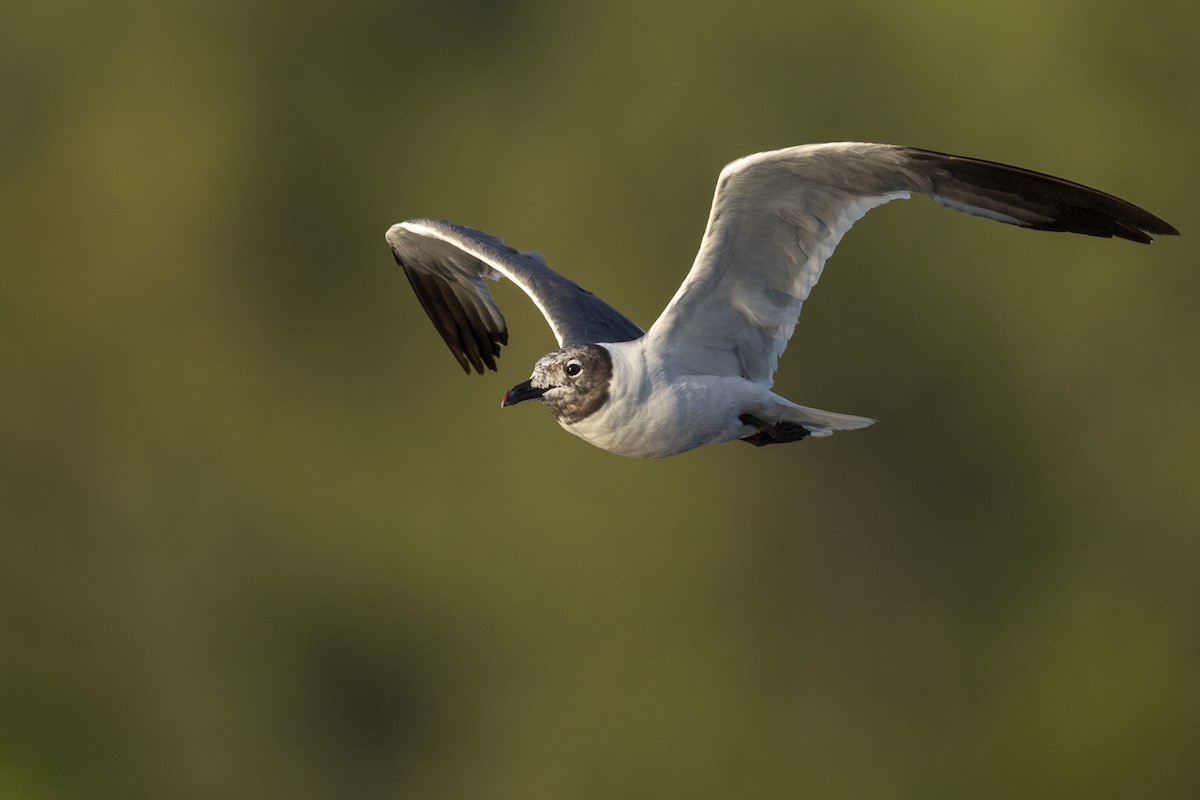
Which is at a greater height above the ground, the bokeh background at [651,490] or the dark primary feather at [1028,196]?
the dark primary feather at [1028,196]

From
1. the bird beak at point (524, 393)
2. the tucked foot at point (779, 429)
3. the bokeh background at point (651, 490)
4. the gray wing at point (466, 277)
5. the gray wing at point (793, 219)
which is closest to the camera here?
the gray wing at point (793, 219)

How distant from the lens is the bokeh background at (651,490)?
3434cm

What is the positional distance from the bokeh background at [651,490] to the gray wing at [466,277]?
21.9m

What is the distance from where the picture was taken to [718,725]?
3356 cm

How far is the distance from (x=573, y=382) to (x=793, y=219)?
1441mm

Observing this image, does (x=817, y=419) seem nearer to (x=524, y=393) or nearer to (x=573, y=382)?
(x=573, y=382)

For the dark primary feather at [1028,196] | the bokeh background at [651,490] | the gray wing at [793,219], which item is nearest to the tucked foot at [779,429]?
the gray wing at [793,219]

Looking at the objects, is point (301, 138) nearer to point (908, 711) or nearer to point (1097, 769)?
point (908, 711)

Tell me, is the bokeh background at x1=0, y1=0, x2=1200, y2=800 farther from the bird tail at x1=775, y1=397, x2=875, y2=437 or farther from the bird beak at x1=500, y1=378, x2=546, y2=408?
→ the bird beak at x1=500, y1=378, x2=546, y2=408

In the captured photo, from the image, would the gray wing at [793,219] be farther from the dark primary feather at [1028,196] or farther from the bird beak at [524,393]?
the bird beak at [524,393]

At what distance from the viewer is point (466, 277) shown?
10.8 meters

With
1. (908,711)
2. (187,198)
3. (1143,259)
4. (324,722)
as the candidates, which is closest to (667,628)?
(908,711)

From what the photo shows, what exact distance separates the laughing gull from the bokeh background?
80.9 ft

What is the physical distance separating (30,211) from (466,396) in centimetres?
1419
